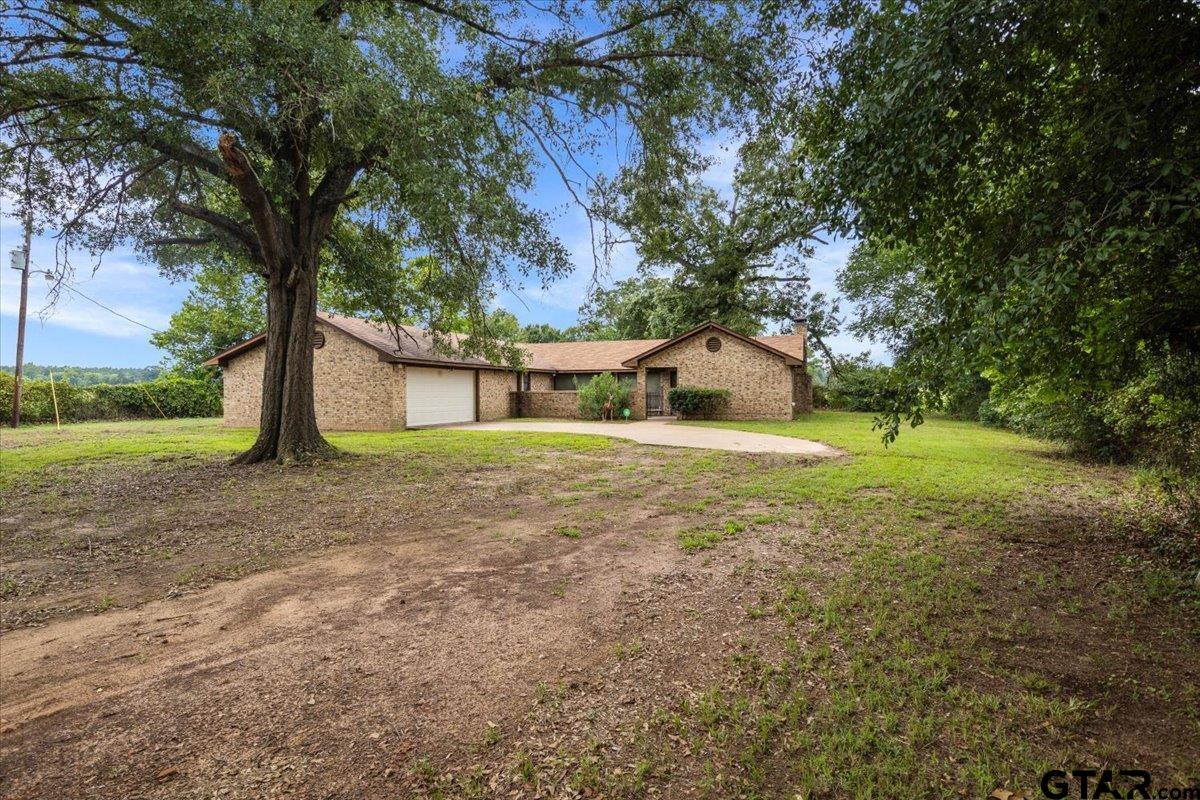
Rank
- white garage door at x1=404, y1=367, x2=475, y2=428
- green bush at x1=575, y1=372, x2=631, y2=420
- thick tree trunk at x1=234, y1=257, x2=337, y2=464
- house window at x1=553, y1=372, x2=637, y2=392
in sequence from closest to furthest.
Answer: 1. thick tree trunk at x1=234, y1=257, x2=337, y2=464
2. white garage door at x1=404, y1=367, x2=475, y2=428
3. green bush at x1=575, y1=372, x2=631, y2=420
4. house window at x1=553, y1=372, x2=637, y2=392

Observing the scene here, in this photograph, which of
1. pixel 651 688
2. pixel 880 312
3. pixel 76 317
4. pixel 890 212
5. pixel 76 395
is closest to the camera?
pixel 651 688

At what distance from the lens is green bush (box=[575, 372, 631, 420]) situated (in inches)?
917

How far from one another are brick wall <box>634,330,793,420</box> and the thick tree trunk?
53.8ft

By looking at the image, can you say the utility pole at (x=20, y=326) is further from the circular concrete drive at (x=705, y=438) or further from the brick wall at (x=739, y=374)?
the brick wall at (x=739, y=374)

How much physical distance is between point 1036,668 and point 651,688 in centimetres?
230

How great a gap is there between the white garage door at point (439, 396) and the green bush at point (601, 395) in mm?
4948

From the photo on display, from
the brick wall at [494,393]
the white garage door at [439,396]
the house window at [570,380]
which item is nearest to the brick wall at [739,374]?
the house window at [570,380]

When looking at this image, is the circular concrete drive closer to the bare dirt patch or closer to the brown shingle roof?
the brown shingle roof

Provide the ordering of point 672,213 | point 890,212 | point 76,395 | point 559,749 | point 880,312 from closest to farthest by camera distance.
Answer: point 559,749 → point 890,212 → point 672,213 → point 76,395 → point 880,312

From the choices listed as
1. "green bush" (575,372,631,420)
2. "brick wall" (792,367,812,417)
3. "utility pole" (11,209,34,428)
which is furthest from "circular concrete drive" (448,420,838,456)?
"utility pole" (11,209,34,428)

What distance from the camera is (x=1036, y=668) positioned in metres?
3.15

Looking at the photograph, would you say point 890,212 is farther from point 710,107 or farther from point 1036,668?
point 710,107

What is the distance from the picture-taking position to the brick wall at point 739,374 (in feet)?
74.8

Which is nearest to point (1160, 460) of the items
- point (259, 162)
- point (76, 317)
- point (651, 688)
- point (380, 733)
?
point (651, 688)
